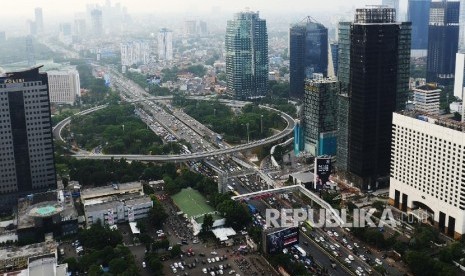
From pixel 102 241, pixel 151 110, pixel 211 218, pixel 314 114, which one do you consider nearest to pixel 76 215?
pixel 102 241

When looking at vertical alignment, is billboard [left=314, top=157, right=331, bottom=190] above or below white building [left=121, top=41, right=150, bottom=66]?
below

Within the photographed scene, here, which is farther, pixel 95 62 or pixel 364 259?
pixel 95 62

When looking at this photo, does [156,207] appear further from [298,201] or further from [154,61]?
[154,61]

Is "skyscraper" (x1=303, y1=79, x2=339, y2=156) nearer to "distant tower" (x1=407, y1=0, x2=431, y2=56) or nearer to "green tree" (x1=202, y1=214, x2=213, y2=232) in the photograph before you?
"green tree" (x1=202, y1=214, x2=213, y2=232)

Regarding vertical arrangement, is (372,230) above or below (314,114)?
below

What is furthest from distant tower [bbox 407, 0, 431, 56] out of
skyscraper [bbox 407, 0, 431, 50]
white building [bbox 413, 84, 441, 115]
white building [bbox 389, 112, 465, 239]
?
white building [bbox 389, 112, 465, 239]

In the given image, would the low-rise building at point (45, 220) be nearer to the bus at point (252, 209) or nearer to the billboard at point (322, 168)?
the bus at point (252, 209)

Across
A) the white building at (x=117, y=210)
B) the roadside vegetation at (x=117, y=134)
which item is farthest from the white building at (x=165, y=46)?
the white building at (x=117, y=210)
